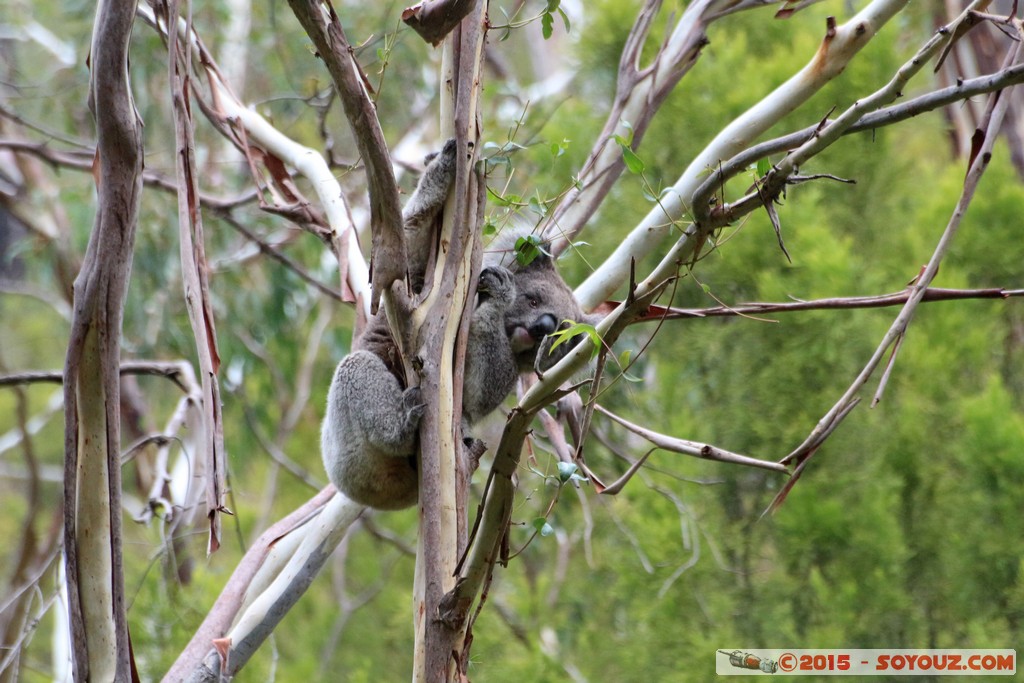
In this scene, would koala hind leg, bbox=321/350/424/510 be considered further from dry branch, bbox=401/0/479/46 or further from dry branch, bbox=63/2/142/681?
dry branch, bbox=401/0/479/46

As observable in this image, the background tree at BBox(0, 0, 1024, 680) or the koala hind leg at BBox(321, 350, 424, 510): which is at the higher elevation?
the background tree at BBox(0, 0, 1024, 680)

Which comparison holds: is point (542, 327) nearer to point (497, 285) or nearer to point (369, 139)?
point (497, 285)

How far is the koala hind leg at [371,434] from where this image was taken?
105 inches

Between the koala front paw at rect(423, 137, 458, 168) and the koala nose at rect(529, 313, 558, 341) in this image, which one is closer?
the koala front paw at rect(423, 137, 458, 168)

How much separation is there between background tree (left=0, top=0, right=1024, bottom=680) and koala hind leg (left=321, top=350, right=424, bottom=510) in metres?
0.28

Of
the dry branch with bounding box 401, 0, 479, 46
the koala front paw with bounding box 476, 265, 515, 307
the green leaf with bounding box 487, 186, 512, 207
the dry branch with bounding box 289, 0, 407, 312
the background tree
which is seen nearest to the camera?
the dry branch with bounding box 289, 0, 407, 312

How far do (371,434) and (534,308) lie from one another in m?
0.70

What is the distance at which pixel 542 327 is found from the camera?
2986 mm

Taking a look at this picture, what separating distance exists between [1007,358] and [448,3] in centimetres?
468

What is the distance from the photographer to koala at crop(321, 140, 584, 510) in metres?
2.62

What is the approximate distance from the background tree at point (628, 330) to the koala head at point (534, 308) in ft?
0.47

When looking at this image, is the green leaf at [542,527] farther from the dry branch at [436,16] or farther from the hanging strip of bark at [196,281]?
the dry branch at [436,16]

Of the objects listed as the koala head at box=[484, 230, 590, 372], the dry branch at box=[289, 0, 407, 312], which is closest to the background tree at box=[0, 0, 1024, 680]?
the dry branch at box=[289, 0, 407, 312]

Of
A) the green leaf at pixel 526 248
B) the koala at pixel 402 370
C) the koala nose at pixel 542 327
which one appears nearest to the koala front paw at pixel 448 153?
the koala at pixel 402 370
